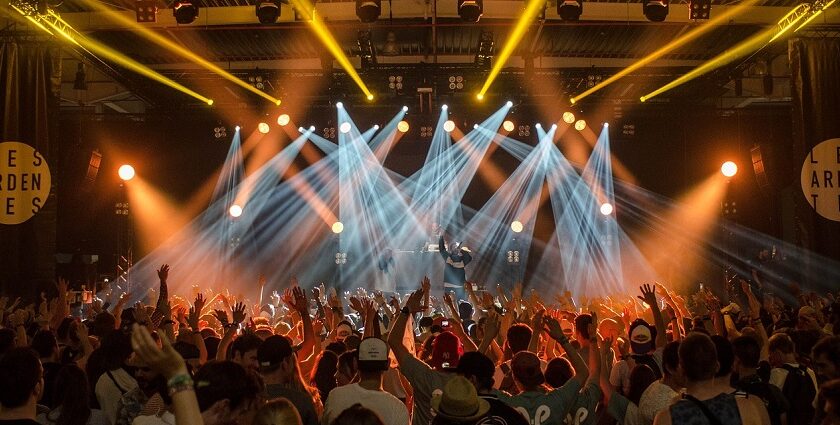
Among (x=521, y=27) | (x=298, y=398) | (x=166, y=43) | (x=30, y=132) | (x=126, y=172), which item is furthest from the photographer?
(x=126, y=172)

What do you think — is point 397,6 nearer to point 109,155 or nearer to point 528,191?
point 528,191

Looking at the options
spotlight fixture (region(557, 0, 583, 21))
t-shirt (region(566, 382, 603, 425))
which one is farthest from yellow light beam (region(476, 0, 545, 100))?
t-shirt (region(566, 382, 603, 425))

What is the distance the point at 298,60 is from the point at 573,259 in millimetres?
7908

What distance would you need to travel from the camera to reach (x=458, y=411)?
132 inches

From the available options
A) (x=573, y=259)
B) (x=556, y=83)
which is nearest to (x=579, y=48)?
(x=556, y=83)

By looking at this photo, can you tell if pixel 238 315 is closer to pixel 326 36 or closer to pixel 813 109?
pixel 813 109

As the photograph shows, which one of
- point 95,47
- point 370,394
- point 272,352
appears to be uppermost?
point 95,47

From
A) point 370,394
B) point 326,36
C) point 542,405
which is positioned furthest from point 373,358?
point 326,36

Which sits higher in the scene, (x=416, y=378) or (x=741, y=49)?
(x=741, y=49)

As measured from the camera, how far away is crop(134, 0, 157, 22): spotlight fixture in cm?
1109

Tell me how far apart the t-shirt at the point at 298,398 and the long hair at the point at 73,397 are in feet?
2.78

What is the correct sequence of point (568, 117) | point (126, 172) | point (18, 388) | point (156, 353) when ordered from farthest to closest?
point (126, 172) < point (568, 117) < point (18, 388) < point (156, 353)

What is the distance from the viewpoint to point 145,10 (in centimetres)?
1111

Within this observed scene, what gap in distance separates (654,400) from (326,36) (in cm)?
1160
